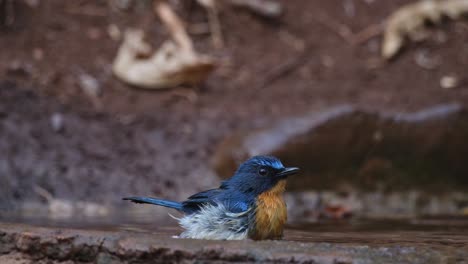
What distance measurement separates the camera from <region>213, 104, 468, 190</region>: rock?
26.1 ft

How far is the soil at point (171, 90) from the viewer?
7.97m

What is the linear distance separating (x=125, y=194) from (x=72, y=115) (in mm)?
1433

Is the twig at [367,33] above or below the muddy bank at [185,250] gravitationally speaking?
above

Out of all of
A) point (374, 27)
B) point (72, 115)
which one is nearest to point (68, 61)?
point (72, 115)

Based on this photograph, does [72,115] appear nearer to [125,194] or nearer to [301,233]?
[125,194]

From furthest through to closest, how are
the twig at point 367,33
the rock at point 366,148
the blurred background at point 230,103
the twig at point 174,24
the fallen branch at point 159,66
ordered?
the twig at point 367,33, the twig at point 174,24, the fallen branch at point 159,66, the rock at point 366,148, the blurred background at point 230,103

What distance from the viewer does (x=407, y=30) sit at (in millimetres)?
11227

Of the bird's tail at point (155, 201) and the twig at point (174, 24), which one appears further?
the twig at point (174, 24)

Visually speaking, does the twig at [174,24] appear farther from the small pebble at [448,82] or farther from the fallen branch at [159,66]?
the small pebble at [448,82]

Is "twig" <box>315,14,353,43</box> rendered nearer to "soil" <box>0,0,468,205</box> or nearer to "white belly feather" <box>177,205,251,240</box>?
"soil" <box>0,0,468,205</box>

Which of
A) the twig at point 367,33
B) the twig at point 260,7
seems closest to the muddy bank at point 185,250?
the twig at point 367,33

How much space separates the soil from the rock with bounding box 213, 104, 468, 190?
699mm

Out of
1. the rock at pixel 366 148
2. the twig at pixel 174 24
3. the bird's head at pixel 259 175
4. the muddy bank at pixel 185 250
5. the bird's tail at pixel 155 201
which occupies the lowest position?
the muddy bank at pixel 185 250

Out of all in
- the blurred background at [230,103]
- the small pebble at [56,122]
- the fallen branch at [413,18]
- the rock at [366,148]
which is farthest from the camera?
the fallen branch at [413,18]
